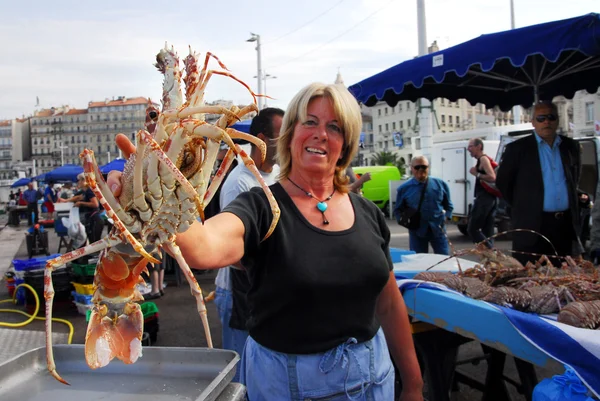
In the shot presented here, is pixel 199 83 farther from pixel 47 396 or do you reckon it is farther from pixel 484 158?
pixel 484 158

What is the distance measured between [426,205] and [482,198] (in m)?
2.20

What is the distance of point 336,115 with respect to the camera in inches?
77.4

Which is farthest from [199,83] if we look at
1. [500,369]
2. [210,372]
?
[500,369]

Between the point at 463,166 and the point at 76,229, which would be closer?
the point at 76,229

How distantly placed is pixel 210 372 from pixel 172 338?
4.47 meters

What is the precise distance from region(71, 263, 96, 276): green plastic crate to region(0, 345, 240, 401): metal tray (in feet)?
17.1

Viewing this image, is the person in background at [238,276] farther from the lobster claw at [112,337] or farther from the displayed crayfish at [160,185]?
the displayed crayfish at [160,185]

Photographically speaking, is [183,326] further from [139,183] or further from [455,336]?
[139,183]

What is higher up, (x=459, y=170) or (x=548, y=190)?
(x=459, y=170)

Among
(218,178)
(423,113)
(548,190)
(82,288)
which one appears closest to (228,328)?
(218,178)

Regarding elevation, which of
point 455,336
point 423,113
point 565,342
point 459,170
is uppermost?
point 423,113

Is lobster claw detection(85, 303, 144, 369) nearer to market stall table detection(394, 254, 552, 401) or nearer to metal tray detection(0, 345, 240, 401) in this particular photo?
metal tray detection(0, 345, 240, 401)

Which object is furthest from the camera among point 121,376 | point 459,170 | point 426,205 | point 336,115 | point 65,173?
point 65,173

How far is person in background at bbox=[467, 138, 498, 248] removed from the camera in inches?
306
